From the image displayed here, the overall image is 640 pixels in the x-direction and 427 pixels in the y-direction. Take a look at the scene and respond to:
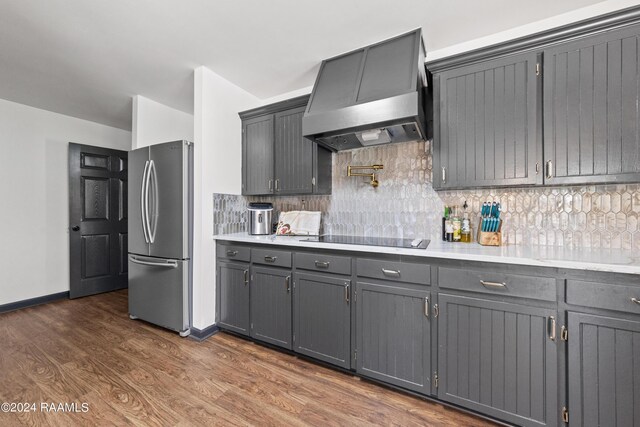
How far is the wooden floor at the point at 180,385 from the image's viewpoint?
1615mm

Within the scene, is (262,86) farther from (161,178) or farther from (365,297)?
(365,297)

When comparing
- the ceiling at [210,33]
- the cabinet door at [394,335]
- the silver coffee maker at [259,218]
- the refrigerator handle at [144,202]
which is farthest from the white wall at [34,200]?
the cabinet door at [394,335]

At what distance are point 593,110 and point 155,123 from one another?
163 inches

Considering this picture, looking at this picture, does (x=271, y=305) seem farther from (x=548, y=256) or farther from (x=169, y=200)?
(x=548, y=256)

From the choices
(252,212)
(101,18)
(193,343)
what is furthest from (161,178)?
(193,343)

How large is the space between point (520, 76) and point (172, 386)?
308cm

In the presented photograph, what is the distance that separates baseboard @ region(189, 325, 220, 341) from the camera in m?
2.57

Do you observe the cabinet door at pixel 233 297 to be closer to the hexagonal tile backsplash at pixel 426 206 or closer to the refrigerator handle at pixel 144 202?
the hexagonal tile backsplash at pixel 426 206

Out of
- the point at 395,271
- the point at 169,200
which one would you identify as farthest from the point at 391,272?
the point at 169,200

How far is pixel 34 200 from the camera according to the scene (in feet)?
11.7

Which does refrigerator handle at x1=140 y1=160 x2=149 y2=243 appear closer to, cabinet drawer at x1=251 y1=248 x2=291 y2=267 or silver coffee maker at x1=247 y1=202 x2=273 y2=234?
silver coffee maker at x1=247 y1=202 x2=273 y2=234

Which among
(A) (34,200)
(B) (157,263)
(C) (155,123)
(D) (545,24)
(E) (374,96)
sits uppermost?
(D) (545,24)

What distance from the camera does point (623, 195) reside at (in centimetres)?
176

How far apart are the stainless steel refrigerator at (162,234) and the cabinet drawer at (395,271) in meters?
1.70
